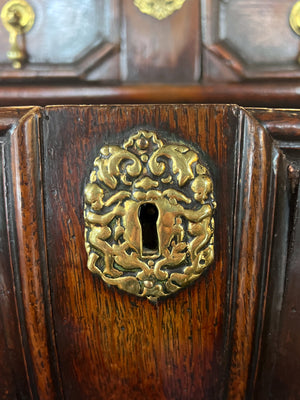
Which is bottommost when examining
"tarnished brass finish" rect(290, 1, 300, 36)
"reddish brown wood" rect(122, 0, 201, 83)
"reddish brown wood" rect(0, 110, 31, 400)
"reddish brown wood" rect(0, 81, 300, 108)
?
"reddish brown wood" rect(0, 110, 31, 400)

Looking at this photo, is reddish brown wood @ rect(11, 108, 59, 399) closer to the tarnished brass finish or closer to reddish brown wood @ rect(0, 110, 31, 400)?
reddish brown wood @ rect(0, 110, 31, 400)

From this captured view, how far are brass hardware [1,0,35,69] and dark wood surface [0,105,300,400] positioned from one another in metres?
0.06

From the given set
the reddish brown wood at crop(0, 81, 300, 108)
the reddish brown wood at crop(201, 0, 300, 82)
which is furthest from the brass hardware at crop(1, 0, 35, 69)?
the reddish brown wood at crop(201, 0, 300, 82)

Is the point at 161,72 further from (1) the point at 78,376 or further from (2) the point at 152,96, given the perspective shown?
(1) the point at 78,376

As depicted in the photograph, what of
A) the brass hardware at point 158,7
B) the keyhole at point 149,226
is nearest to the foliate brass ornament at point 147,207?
the keyhole at point 149,226

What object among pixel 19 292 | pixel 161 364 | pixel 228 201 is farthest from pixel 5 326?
pixel 228 201

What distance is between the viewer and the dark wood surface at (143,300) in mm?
390

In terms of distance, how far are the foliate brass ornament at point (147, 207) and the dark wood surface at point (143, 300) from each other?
0.6 inches

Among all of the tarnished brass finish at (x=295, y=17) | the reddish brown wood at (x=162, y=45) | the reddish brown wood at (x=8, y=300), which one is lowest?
the reddish brown wood at (x=8, y=300)

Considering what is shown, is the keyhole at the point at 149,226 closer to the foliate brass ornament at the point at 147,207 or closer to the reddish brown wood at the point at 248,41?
the foliate brass ornament at the point at 147,207

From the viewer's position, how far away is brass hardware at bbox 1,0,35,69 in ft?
1.28

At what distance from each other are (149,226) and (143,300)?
0.08 meters

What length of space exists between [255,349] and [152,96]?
0.29 meters

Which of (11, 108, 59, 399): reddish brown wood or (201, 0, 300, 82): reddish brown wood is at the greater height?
(201, 0, 300, 82): reddish brown wood
